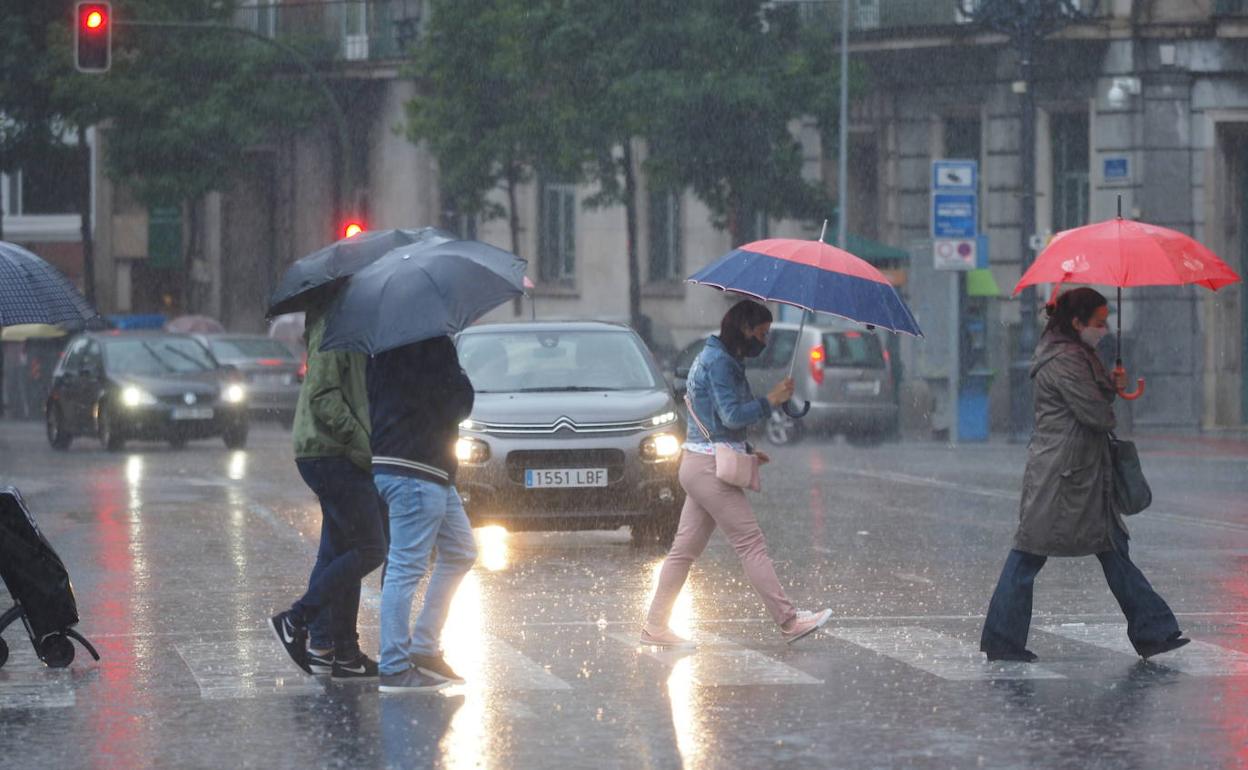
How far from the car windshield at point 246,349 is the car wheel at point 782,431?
887 centimetres

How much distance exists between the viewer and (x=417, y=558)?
9289mm

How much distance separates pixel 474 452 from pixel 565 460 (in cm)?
56

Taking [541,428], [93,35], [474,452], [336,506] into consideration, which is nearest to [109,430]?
[93,35]

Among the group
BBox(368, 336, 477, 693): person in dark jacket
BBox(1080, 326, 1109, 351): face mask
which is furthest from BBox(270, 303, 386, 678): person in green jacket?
BBox(1080, 326, 1109, 351): face mask

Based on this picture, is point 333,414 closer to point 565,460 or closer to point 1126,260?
point 1126,260

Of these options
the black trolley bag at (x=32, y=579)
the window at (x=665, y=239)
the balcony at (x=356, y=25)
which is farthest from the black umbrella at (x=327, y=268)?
the balcony at (x=356, y=25)

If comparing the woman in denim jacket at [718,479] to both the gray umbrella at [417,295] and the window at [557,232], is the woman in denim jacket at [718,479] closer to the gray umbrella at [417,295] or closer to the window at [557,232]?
the gray umbrella at [417,295]

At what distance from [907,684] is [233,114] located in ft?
120

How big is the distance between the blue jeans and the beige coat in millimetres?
2370

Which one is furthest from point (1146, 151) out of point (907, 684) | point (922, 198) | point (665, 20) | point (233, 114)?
point (907, 684)

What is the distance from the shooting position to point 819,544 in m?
16.1

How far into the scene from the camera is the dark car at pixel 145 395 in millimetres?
29359

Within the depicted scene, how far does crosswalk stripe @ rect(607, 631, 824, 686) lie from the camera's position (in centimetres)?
972

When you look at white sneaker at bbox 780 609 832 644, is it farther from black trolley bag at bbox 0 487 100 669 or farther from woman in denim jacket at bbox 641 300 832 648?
black trolley bag at bbox 0 487 100 669
